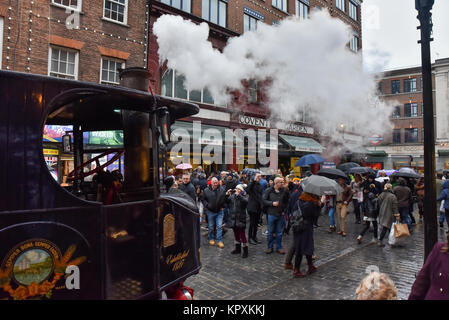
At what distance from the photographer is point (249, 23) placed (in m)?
17.9

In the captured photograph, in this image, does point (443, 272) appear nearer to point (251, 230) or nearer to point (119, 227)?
point (119, 227)

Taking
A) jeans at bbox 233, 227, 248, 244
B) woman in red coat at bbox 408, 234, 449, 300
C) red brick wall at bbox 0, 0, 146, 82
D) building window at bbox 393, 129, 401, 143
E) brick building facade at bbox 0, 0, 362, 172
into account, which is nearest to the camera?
woman in red coat at bbox 408, 234, 449, 300

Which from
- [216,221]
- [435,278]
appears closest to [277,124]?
[216,221]

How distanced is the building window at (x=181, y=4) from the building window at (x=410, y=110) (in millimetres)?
33072

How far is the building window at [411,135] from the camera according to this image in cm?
3638

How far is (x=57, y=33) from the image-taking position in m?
11.1

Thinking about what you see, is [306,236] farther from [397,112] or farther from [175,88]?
[397,112]

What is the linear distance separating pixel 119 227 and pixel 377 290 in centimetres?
208

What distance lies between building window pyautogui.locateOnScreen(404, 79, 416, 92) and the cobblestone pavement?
1398 inches

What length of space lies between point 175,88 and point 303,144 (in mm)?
9624

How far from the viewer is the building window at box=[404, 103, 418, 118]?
36.3 meters

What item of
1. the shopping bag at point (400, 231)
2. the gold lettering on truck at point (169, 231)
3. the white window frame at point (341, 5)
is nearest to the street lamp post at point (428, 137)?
the shopping bag at point (400, 231)

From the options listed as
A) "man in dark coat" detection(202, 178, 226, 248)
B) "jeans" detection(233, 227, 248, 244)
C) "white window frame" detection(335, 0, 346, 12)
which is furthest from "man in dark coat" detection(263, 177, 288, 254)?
"white window frame" detection(335, 0, 346, 12)

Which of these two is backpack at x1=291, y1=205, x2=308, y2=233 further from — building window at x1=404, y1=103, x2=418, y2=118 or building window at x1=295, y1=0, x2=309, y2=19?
building window at x1=404, y1=103, x2=418, y2=118
